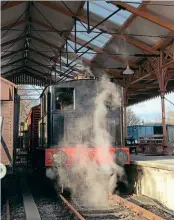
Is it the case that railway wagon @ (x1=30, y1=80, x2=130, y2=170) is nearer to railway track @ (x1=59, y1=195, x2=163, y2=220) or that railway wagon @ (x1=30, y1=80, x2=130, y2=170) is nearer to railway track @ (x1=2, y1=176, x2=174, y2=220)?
railway track @ (x1=2, y1=176, x2=174, y2=220)

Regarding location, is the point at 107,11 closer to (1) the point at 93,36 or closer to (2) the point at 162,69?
(1) the point at 93,36

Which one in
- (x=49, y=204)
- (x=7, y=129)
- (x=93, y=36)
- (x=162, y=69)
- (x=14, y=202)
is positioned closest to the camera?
(x=7, y=129)

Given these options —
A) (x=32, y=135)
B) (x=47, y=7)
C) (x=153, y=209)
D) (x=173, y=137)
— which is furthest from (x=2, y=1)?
(x=173, y=137)

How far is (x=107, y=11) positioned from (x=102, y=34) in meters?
2.35

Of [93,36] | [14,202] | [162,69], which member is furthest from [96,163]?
[93,36]

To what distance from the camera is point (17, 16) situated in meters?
14.6

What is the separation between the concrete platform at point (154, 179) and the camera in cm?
711

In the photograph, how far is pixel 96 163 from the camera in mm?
7922

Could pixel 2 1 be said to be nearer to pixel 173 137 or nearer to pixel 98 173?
pixel 98 173

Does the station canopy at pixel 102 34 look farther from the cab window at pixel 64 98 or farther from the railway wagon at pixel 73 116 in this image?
the cab window at pixel 64 98

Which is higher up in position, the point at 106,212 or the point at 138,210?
the point at 138,210

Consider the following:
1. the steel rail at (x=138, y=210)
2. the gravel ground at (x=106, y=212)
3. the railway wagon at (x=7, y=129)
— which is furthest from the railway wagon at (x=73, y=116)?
the railway wagon at (x=7, y=129)

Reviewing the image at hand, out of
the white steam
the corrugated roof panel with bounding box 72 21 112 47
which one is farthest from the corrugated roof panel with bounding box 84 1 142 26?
the white steam

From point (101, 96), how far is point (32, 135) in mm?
4842
